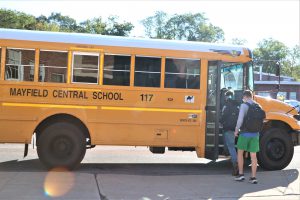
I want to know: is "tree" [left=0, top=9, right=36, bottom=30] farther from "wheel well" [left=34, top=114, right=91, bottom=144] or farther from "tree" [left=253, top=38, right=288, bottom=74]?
"tree" [left=253, top=38, right=288, bottom=74]

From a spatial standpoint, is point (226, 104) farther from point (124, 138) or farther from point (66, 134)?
point (66, 134)

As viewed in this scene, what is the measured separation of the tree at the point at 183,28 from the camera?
317 feet

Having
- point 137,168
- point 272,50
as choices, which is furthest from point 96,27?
point 137,168

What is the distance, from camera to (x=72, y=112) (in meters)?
9.41

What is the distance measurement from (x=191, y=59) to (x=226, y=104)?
3.94 ft

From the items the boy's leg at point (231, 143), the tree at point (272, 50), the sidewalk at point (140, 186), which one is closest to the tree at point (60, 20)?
the tree at point (272, 50)

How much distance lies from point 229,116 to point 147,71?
193cm

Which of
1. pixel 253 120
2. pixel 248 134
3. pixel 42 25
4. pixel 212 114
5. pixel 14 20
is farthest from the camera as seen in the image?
pixel 42 25

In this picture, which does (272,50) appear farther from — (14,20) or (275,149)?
(275,149)

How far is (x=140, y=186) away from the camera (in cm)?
805

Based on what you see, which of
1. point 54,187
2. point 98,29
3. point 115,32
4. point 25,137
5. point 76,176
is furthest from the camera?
point 98,29

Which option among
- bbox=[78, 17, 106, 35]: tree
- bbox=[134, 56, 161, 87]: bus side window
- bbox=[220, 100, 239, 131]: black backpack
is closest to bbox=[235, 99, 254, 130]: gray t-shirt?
bbox=[220, 100, 239, 131]: black backpack

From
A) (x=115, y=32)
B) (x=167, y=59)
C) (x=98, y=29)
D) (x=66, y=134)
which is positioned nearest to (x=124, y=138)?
(x=66, y=134)

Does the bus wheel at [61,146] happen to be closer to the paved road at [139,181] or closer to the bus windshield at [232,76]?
the paved road at [139,181]
